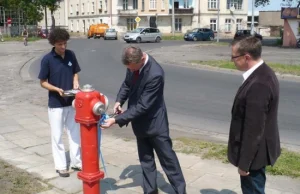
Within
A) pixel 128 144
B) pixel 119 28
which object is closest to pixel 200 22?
pixel 119 28

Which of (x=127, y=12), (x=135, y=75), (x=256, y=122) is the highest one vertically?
(x=127, y=12)

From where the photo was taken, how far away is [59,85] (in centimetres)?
486

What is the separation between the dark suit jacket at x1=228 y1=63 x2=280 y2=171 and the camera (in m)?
2.99

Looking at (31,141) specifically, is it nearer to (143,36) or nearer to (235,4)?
(143,36)

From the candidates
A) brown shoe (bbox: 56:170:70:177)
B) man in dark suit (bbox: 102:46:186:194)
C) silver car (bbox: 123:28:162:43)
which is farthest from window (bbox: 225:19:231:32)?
man in dark suit (bbox: 102:46:186:194)

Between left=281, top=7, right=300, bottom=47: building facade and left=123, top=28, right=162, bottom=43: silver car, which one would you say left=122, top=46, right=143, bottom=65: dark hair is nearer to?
left=281, top=7, right=300, bottom=47: building facade

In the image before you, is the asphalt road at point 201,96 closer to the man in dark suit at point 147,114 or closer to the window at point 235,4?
the man in dark suit at point 147,114

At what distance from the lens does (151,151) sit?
14.3 feet

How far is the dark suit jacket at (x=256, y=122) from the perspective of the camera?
9.80 feet

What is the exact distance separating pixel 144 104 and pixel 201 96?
7220 mm

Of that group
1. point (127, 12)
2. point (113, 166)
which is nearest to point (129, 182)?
point (113, 166)

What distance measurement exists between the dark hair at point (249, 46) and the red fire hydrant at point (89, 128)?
1296 mm

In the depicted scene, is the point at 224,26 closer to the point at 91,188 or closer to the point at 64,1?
the point at 64,1

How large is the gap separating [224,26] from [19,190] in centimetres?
6879
